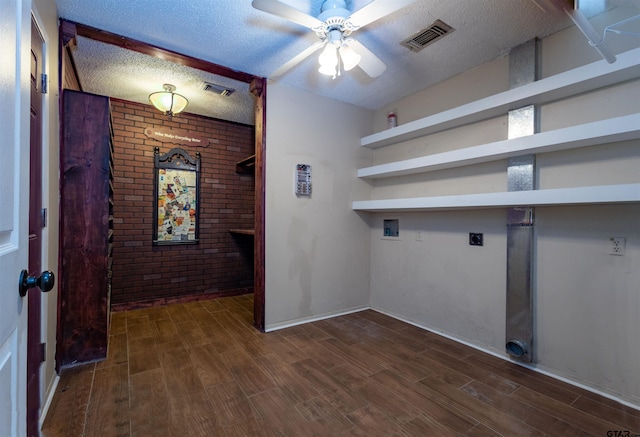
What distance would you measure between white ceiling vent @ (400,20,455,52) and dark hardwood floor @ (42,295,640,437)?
8.76ft

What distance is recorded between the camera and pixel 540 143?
2193 mm

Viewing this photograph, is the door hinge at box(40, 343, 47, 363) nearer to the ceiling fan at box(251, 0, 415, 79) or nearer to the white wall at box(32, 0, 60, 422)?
the white wall at box(32, 0, 60, 422)

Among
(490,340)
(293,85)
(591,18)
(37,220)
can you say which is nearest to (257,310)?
(37,220)

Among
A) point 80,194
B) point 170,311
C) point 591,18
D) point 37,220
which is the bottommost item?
point 170,311

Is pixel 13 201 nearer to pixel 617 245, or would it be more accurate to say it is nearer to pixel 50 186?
pixel 50 186

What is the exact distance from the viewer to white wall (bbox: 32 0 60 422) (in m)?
1.85

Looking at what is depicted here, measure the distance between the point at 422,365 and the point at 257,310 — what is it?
171 cm

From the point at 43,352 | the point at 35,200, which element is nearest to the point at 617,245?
the point at 35,200

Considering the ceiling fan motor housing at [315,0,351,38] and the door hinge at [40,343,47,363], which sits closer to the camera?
the door hinge at [40,343,47,363]

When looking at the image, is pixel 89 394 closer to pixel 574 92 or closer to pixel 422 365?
pixel 422 365

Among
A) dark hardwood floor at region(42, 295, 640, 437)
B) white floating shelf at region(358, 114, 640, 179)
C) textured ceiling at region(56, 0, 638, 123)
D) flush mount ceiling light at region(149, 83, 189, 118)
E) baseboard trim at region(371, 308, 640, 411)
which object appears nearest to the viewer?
dark hardwood floor at region(42, 295, 640, 437)

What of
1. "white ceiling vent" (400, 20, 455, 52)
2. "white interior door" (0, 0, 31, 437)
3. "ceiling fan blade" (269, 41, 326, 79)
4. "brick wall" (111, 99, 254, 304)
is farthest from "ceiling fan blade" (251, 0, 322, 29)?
"brick wall" (111, 99, 254, 304)

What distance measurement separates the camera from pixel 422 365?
7.98 feet

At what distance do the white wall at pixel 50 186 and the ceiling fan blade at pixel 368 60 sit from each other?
194 cm
